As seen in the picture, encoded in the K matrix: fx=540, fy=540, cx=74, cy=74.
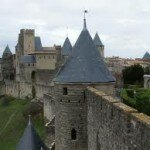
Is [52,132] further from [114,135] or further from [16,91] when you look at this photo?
[16,91]

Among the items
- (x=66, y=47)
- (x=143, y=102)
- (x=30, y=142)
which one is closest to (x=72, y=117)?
(x=30, y=142)

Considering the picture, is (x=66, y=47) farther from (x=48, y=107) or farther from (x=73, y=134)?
(x=73, y=134)

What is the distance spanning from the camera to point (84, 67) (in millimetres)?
19219

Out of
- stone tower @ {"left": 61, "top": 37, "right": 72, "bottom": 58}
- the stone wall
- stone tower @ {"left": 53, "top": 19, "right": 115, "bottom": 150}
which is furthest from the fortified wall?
the stone wall

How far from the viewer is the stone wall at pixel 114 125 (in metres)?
11.2

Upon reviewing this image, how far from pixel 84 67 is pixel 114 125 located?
6101mm

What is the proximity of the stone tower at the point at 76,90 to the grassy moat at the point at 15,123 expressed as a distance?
20467mm

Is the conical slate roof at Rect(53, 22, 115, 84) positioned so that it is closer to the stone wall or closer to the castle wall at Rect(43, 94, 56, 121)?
the stone wall

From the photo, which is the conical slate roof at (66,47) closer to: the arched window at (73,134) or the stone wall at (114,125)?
the arched window at (73,134)

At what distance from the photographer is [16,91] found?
72.4 m

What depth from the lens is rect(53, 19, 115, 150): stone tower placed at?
18812 mm

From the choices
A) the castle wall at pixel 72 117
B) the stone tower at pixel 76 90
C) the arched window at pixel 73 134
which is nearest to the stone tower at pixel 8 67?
the stone tower at pixel 76 90

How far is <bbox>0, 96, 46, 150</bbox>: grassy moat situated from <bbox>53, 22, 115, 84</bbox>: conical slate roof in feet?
67.3

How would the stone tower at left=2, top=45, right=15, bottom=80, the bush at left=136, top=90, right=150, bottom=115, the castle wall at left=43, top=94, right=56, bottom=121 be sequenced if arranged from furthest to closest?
the stone tower at left=2, top=45, right=15, bottom=80, the castle wall at left=43, top=94, right=56, bottom=121, the bush at left=136, top=90, right=150, bottom=115
